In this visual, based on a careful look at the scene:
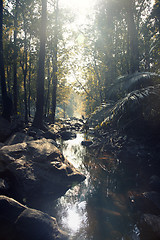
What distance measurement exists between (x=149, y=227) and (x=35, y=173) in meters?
2.80

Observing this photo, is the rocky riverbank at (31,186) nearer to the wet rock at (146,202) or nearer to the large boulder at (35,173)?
the large boulder at (35,173)

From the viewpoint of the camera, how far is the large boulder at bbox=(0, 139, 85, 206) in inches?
170

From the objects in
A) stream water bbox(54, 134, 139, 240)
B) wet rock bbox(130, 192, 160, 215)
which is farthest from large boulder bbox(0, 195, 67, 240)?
wet rock bbox(130, 192, 160, 215)

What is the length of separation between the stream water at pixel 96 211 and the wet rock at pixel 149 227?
120 mm

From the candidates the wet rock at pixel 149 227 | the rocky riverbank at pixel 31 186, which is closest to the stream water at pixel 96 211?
the wet rock at pixel 149 227

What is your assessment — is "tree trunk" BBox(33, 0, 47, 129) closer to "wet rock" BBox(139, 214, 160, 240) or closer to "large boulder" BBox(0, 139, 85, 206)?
"large boulder" BBox(0, 139, 85, 206)

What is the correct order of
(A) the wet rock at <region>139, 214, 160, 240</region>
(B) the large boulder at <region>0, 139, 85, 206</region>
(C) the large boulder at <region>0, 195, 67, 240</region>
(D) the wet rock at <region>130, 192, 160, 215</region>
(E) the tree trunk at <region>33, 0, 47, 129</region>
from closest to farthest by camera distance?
(C) the large boulder at <region>0, 195, 67, 240</region>, (A) the wet rock at <region>139, 214, 160, 240</region>, (D) the wet rock at <region>130, 192, 160, 215</region>, (B) the large boulder at <region>0, 139, 85, 206</region>, (E) the tree trunk at <region>33, 0, 47, 129</region>

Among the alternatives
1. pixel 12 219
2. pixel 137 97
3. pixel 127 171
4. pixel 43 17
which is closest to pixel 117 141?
pixel 127 171

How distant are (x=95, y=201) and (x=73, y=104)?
3129 inches

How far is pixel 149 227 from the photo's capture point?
3.33m

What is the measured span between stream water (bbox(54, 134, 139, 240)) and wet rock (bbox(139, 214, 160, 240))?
0.39 feet

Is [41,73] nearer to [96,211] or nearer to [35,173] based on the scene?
[35,173]

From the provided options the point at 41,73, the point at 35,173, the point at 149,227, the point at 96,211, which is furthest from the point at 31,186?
the point at 41,73

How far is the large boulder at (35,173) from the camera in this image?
4316 millimetres
